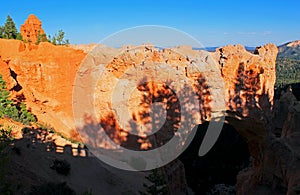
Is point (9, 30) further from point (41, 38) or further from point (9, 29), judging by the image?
point (41, 38)

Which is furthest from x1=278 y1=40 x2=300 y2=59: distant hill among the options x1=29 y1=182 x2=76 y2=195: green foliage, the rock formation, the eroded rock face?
x1=29 y1=182 x2=76 y2=195: green foliage

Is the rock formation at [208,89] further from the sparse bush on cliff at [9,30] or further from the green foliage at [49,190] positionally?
the sparse bush on cliff at [9,30]

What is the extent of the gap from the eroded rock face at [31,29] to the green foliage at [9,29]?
38.1 inches

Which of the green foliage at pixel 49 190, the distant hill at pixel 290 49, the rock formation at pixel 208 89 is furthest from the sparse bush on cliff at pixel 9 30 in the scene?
the distant hill at pixel 290 49

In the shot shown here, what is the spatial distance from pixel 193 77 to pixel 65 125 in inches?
409

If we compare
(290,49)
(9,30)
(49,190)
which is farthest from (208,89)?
(290,49)

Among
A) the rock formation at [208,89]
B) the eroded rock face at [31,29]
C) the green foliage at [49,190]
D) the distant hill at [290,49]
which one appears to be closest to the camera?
the green foliage at [49,190]

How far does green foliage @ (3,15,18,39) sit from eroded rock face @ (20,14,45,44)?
97 centimetres

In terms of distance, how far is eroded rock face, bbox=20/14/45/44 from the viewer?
28.5 m

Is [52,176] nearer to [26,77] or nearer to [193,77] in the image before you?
[193,77]

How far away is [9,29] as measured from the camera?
2655cm

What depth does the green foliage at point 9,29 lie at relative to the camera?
26.1m

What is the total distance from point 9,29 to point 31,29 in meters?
2.67

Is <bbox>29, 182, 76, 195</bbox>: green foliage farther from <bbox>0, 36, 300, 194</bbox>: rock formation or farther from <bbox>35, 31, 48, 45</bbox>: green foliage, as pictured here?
<bbox>35, 31, 48, 45</bbox>: green foliage
